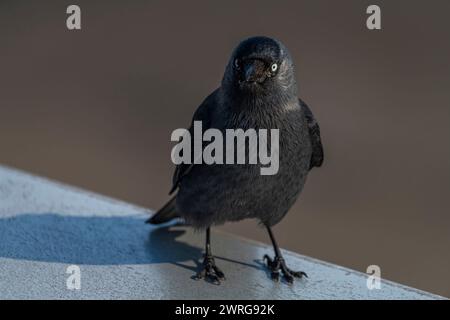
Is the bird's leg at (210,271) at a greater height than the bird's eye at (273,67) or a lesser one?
lesser

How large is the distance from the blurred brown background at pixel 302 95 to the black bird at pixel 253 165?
11.6ft

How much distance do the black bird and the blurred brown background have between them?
3525 mm

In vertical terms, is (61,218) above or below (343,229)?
above

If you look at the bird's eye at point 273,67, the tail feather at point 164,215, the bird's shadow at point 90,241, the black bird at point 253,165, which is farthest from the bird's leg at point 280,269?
the bird's eye at point 273,67

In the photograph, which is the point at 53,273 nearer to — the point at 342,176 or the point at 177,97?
the point at 342,176

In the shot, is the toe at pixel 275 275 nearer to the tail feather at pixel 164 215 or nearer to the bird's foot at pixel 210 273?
the bird's foot at pixel 210 273

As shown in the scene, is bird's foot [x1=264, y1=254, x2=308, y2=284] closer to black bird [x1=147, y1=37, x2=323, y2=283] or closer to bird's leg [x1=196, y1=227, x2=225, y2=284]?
black bird [x1=147, y1=37, x2=323, y2=283]

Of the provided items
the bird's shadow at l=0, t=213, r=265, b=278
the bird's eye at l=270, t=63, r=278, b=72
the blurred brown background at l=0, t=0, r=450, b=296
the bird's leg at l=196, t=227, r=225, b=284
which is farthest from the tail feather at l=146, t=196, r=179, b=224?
the blurred brown background at l=0, t=0, r=450, b=296

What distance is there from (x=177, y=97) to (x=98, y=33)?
10.6 ft

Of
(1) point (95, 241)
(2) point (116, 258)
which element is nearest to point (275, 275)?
(2) point (116, 258)

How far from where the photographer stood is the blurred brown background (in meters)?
8.66

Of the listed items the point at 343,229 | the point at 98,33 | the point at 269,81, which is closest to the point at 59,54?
the point at 98,33

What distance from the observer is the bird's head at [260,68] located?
3.69 m
